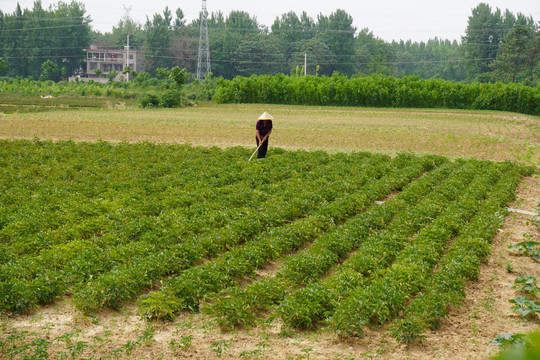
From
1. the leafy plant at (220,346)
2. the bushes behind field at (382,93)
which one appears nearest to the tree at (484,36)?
the bushes behind field at (382,93)

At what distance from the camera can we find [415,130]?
35.5 m

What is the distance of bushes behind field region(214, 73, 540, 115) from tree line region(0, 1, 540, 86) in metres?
33.4

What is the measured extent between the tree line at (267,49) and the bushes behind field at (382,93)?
33388 mm

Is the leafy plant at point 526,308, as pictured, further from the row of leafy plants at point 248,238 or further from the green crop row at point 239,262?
the green crop row at point 239,262

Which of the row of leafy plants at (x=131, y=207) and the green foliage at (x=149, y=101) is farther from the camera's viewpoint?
the green foliage at (x=149, y=101)

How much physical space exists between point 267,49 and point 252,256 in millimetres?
96452

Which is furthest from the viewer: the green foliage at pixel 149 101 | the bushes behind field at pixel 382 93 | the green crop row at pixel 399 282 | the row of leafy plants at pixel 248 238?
the bushes behind field at pixel 382 93

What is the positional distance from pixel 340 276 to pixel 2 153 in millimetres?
16669

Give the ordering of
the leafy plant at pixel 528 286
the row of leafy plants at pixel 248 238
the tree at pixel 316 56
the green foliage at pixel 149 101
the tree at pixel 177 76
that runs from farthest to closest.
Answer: the tree at pixel 316 56 → the tree at pixel 177 76 → the green foliage at pixel 149 101 → the leafy plant at pixel 528 286 → the row of leafy plants at pixel 248 238

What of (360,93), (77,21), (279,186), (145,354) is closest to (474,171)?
(279,186)

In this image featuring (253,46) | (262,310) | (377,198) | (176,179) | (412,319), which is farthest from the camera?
(253,46)

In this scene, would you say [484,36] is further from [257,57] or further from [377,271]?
[377,271]

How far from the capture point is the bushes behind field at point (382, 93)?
54.1 meters

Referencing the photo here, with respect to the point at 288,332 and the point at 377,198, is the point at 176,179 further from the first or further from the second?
the point at 288,332
